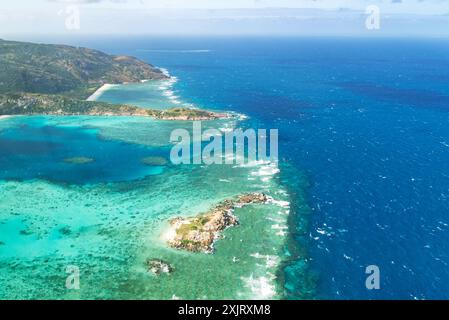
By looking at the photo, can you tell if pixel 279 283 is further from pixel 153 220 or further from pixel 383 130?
pixel 383 130

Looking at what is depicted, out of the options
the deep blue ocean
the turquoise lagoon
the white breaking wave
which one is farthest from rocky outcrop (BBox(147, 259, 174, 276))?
the deep blue ocean

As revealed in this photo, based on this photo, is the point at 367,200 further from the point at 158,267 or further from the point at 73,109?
the point at 73,109

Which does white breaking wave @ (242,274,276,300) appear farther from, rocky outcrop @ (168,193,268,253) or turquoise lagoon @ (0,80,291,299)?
rocky outcrop @ (168,193,268,253)

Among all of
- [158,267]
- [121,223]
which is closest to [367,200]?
[158,267]

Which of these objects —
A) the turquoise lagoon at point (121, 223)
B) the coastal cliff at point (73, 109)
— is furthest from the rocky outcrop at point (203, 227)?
the coastal cliff at point (73, 109)

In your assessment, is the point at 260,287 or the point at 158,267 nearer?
the point at 260,287

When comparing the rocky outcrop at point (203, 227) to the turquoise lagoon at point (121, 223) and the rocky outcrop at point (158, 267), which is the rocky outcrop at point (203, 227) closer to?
the turquoise lagoon at point (121, 223)
